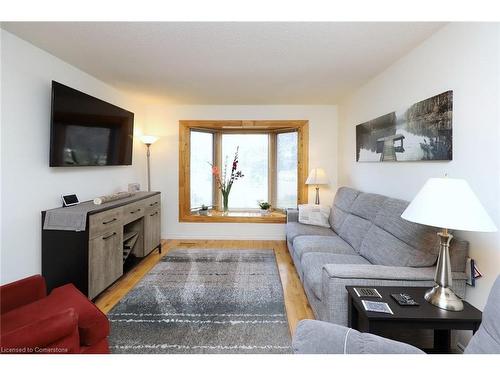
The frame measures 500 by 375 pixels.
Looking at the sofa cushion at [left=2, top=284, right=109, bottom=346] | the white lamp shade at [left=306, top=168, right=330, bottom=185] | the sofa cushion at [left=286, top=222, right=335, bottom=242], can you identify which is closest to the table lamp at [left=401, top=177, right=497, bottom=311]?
the sofa cushion at [left=286, top=222, right=335, bottom=242]

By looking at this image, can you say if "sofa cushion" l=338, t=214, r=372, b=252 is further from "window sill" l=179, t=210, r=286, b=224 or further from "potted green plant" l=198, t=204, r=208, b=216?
"potted green plant" l=198, t=204, r=208, b=216

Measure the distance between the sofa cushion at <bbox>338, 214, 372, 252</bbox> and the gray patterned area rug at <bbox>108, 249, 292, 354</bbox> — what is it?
Result: 890 mm

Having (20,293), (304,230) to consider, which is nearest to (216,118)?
(304,230)

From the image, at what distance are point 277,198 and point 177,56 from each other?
3179mm

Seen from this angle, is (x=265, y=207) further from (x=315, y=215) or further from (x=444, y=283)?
(x=444, y=283)

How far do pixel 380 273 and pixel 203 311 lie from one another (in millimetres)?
1466

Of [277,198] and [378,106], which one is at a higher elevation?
[378,106]

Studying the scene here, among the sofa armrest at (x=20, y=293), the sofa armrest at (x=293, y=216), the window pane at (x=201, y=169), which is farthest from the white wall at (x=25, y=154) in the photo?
the sofa armrest at (x=293, y=216)

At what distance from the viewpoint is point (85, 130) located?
2.74 m

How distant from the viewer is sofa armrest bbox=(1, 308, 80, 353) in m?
1.12

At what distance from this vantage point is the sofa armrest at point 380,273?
5.49ft
